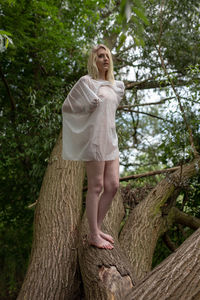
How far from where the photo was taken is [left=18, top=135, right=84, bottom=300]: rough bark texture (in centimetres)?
263

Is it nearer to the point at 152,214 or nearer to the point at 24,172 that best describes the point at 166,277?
the point at 152,214

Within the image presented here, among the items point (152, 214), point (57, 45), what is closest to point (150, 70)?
point (57, 45)

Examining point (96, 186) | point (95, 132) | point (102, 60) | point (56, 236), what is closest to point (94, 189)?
point (96, 186)

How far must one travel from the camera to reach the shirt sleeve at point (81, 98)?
95.0 inches

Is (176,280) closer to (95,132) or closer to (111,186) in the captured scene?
(111,186)

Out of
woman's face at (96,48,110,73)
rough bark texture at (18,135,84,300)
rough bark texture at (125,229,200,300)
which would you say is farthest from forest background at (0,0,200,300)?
rough bark texture at (125,229,200,300)

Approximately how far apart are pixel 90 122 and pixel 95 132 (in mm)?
103

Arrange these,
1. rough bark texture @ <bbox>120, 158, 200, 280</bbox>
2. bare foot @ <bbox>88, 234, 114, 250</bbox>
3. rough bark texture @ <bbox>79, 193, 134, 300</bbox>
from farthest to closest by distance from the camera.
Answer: rough bark texture @ <bbox>120, 158, 200, 280</bbox>
bare foot @ <bbox>88, 234, 114, 250</bbox>
rough bark texture @ <bbox>79, 193, 134, 300</bbox>

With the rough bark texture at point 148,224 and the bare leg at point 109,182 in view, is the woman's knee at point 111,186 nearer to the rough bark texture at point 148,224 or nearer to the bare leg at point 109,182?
the bare leg at point 109,182

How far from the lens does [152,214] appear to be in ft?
12.4

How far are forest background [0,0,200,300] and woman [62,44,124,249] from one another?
175cm

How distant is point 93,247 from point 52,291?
520 mm

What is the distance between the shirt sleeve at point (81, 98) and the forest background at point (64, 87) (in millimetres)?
1958

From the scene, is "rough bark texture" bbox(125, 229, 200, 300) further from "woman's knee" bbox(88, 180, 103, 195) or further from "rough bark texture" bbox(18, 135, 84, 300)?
"rough bark texture" bbox(18, 135, 84, 300)
